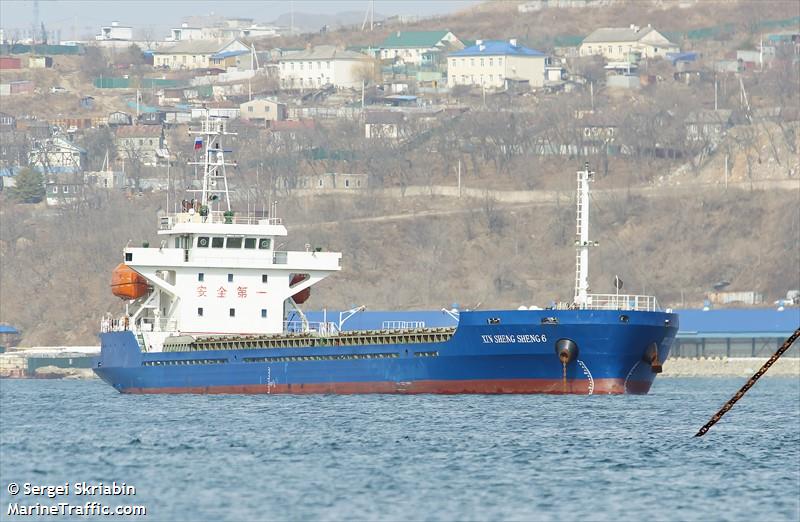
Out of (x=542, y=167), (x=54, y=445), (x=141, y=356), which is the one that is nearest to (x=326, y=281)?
(x=542, y=167)

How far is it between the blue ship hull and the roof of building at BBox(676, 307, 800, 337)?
5765 cm

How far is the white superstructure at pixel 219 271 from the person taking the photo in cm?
8000

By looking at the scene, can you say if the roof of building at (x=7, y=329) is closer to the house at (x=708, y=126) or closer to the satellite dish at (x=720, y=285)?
the satellite dish at (x=720, y=285)

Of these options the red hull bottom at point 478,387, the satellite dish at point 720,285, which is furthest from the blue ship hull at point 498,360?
the satellite dish at point 720,285

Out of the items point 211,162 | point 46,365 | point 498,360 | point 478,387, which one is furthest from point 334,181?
point 498,360

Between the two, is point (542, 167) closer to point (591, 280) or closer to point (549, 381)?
point (591, 280)

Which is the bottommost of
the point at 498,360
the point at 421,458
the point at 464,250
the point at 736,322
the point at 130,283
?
the point at 736,322

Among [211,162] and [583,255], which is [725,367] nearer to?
[211,162]

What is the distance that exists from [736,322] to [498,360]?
63.6m

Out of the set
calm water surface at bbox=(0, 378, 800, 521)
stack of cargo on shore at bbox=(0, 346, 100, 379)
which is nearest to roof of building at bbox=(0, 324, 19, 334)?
stack of cargo on shore at bbox=(0, 346, 100, 379)

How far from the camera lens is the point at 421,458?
47562 millimetres

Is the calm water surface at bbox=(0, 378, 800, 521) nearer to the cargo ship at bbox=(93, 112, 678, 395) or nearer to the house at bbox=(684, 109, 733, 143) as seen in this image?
the cargo ship at bbox=(93, 112, 678, 395)

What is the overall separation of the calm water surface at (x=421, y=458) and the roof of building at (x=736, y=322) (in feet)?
202

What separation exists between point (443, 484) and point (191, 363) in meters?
36.5
